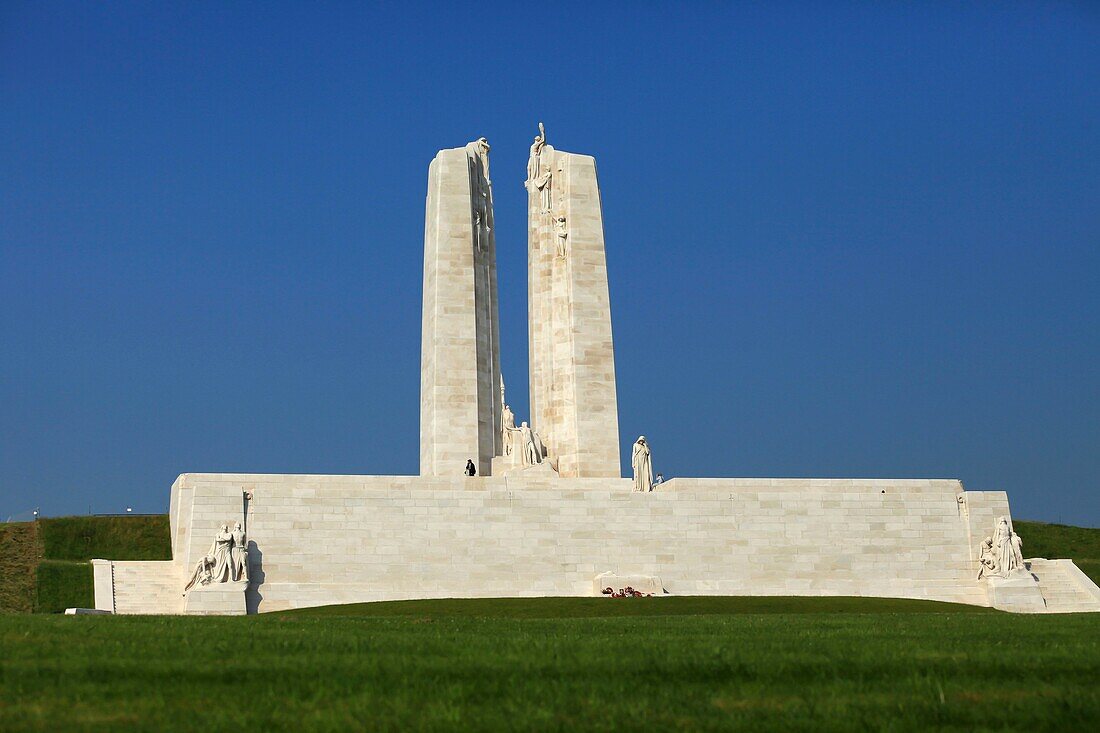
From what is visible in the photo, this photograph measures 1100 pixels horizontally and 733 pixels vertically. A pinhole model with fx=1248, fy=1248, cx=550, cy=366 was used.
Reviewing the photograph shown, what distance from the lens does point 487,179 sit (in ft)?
148

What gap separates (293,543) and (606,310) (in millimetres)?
14108

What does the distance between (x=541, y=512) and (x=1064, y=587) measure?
15.9 metres

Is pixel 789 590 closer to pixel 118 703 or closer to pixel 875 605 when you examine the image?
pixel 875 605

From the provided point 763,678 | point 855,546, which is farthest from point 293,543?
point 763,678

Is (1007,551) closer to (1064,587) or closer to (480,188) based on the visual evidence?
(1064,587)

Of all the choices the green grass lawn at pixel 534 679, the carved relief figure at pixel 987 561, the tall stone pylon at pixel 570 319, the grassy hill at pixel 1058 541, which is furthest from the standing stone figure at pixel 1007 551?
the green grass lawn at pixel 534 679

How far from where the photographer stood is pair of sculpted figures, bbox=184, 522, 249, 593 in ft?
108

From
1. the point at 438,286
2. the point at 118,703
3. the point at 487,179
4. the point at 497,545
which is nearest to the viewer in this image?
the point at 118,703

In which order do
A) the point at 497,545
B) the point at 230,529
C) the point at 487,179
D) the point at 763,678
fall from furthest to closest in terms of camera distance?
the point at 487,179 < the point at 497,545 < the point at 230,529 < the point at 763,678

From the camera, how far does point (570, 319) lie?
140ft

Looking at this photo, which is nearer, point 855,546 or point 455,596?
point 455,596

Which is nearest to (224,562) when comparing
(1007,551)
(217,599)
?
(217,599)

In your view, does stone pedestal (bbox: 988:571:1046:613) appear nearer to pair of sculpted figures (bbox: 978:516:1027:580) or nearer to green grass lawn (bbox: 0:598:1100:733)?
pair of sculpted figures (bbox: 978:516:1027:580)

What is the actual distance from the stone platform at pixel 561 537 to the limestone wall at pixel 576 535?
0.04 meters
